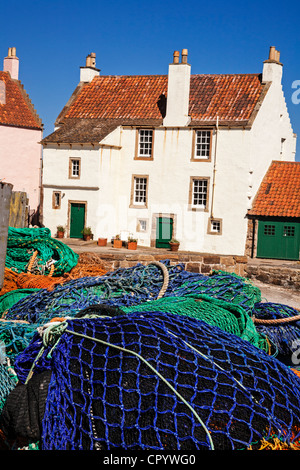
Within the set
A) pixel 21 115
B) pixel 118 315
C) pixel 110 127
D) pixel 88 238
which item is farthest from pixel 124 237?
pixel 118 315

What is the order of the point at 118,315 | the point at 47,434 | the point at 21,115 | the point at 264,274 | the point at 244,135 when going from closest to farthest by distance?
the point at 47,434, the point at 118,315, the point at 264,274, the point at 244,135, the point at 21,115

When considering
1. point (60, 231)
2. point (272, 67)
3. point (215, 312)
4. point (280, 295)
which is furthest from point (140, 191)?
point (215, 312)

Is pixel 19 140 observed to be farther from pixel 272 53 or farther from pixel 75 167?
pixel 272 53

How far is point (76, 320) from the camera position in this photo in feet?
13.8

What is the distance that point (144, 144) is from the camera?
90.1 feet

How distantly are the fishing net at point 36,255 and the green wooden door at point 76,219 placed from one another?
18449 millimetres

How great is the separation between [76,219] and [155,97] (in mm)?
6796

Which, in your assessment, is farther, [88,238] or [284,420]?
[88,238]

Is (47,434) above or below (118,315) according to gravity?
below

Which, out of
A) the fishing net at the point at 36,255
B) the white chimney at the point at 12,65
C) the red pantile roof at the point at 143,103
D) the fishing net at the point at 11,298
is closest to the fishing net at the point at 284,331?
the fishing net at the point at 11,298

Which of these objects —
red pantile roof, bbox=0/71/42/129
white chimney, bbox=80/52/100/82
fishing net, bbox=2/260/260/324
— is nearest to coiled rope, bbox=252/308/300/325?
fishing net, bbox=2/260/260/324

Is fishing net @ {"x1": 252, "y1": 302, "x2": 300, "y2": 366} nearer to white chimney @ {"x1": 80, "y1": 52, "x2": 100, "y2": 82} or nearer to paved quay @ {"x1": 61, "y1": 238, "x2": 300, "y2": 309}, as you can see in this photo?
paved quay @ {"x1": 61, "y1": 238, "x2": 300, "y2": 309}
